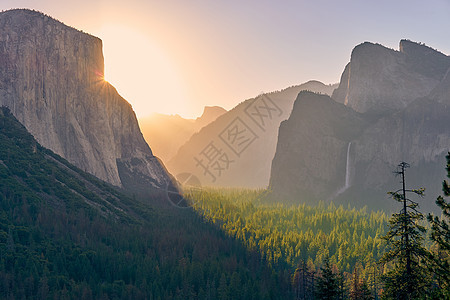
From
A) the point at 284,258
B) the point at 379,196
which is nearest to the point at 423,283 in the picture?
the point at 284,258

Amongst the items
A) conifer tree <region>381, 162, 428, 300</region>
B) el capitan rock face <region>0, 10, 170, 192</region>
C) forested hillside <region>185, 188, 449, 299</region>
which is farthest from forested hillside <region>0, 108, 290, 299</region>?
conifer tree <region>381, 162, 428, 300</region>

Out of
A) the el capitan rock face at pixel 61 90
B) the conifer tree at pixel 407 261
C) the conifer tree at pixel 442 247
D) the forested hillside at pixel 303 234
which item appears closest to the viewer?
the conifer tree at pixel 442 247

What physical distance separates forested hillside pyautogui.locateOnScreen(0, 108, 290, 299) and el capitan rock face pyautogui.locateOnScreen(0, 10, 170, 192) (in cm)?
1275

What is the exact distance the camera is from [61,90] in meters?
139

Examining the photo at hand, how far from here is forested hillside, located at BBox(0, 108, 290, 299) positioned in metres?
64.8

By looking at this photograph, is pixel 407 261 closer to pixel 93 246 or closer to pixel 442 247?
pixel 442 247

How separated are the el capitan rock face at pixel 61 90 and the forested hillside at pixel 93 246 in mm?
12747

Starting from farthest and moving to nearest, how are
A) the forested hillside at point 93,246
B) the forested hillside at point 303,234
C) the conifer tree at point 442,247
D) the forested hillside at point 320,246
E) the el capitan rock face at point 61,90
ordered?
the el capitan rock face at point 61,90 < the forested hillside at point 303,234 < the forested hillside at point 93,246 < the forested hillside at point 320,246 < the conifer tree at point 442,247

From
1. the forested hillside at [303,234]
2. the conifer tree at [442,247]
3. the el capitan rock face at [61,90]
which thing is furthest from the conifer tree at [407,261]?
the el capitan rock face at [61,90]

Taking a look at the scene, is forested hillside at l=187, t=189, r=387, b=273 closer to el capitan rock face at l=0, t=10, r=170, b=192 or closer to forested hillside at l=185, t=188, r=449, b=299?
forested hillside at l=185, t=188, r=449, b=299

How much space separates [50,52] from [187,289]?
10346cm

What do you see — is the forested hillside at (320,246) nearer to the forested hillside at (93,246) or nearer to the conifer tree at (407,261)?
the conifer tree at (407,261)

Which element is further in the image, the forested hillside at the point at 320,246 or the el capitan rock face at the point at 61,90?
the el capitan rock face at the point at 61,90

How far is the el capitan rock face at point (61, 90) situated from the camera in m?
122
